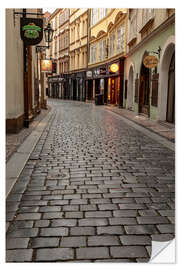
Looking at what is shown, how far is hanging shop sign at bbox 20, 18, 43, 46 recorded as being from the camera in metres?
9.34

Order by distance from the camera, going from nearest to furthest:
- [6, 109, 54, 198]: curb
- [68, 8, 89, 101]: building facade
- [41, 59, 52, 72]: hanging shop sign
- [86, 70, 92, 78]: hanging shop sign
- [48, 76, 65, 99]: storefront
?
1. [6, 109, 54, 198]: curb
2. [41, 59, 52, 72]: hanging shop sign
3. [86, 70, 92, 78]: hanging shop sign
4. [68, 8, 89, 101]: building facade
5. [48, 76, 65, 99]: storefront

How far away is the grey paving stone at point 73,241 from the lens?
2.66 m

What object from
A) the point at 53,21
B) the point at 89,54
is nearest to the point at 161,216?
the point at 89,54

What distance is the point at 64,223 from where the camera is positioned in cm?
311

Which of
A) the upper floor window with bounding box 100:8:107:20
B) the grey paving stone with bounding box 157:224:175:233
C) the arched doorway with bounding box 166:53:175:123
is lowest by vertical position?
the grey paving stone with bounding box 157:224:175:233

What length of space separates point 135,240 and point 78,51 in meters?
36.1

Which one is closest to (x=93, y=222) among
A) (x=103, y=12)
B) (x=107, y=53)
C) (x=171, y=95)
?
(x=171, y=95)

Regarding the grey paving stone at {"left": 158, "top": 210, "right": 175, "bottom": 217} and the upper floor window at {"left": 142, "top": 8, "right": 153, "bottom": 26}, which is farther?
the upper floor window at {"left": 142, "top": 8, "right": 153, "bottom": 26}

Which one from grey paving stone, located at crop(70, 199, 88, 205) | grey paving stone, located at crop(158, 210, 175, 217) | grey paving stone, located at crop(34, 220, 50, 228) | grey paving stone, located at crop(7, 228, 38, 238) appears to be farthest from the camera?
grey paving stone, located at crop(70, 199, 88, 205)

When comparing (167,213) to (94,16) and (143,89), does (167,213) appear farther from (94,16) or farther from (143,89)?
(94,16)

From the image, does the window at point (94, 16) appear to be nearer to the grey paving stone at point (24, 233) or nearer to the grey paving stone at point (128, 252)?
the grey paving stone at point (24, 233)

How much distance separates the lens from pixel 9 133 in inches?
348

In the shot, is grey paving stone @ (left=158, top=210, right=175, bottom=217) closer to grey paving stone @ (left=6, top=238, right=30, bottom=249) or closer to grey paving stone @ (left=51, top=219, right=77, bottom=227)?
grey paving stone @ (left=51, top=219, right=77, bottom=227)

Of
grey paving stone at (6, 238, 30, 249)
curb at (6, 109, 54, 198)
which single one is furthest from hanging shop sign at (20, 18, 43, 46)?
grey paving stone at (6, 238, 30, 249)
